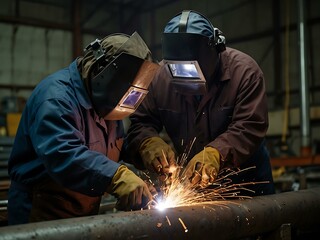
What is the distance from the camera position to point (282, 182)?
516 centimetres

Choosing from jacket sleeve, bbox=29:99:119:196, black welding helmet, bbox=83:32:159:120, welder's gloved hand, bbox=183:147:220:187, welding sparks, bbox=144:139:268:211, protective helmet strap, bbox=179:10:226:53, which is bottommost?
welding sparks, bbox=144:139:268:211

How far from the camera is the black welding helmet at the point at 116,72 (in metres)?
1.78

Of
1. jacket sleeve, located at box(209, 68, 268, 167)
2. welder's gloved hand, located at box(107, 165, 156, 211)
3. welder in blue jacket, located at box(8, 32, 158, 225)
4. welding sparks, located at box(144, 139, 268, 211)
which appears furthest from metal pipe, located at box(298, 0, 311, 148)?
welder's gloved hand, located at box(107, 165, 156, 211)

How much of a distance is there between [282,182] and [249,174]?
2.86 metres

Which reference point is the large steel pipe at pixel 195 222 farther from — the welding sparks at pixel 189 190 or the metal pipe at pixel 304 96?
the metal pipe at pixel 304 96

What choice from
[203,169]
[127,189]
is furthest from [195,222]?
[203,169]

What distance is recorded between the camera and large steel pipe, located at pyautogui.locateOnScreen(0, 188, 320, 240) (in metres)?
1.23

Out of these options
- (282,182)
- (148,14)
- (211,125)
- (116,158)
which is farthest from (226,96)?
(148,14)

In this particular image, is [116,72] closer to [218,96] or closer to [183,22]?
[183,22]

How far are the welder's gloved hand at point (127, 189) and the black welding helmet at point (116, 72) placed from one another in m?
0.32

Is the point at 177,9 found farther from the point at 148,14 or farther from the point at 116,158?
the point at 116,158

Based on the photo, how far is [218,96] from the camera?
2.39m

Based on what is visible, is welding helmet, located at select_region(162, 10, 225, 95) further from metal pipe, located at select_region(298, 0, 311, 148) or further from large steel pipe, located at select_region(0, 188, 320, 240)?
metal pipe, located at select_region(298, 0, 311, 148)

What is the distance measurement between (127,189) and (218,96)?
0.97 m
